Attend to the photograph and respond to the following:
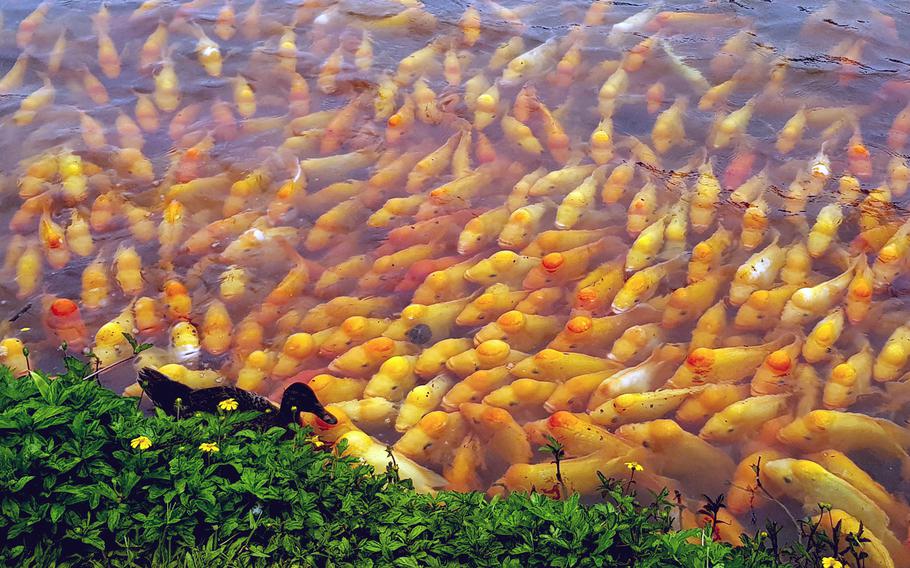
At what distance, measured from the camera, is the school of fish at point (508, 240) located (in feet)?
16.0

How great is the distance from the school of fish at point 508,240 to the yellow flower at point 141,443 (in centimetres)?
130

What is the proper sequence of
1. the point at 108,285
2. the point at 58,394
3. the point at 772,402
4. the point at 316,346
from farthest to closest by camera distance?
the point at 108,285 < the point at 316,346 < the point at 772,402 < the point at 58,394

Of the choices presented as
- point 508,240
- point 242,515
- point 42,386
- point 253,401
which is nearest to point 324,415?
point 253,401

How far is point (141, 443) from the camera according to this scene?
3.63 metres

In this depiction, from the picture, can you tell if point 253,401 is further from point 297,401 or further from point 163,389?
point 163,389

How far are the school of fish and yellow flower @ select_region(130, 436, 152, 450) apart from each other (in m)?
1.30

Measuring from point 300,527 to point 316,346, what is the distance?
7.05ft

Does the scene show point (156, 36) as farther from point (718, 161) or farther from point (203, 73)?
point (718, 161)

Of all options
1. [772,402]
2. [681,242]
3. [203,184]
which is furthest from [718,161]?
[203,184]

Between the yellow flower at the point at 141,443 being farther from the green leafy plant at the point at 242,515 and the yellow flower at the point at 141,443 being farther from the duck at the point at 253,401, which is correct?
the duck at the point at 253,401

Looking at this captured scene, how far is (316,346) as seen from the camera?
18.2 feet

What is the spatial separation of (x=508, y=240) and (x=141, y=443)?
3.49m

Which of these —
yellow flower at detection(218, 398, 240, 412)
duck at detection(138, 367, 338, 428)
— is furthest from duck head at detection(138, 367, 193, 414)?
yellow flower at detection(218, 398, 240, 412)

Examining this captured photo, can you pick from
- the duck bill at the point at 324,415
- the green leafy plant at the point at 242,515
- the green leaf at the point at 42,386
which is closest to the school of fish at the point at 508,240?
the duck bill at the point at 324,415
